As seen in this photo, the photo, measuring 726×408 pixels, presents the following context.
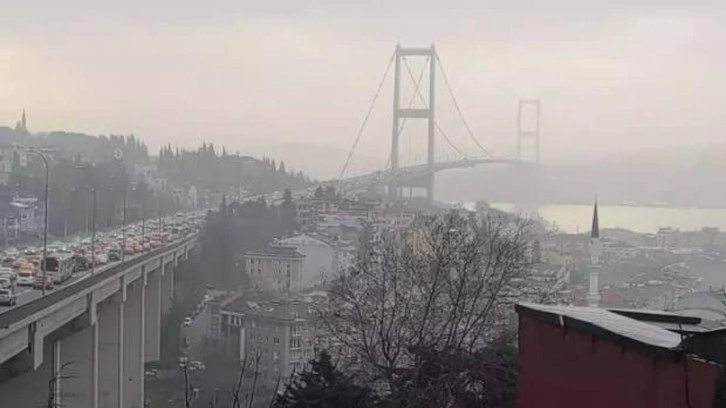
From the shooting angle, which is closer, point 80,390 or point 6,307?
point 6,307

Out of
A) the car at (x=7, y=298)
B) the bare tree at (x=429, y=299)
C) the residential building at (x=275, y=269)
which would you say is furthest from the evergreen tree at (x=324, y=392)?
the residential building at (x=275, y=269)

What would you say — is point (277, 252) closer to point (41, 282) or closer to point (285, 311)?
point (285, 311)

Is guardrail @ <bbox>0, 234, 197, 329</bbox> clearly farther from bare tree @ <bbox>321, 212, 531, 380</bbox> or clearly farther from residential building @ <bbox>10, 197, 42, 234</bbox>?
bare tree @ <bbox>321, 212, 531, 380</bbox>

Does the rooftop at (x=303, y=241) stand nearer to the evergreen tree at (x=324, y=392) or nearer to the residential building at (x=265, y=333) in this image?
the residential building at (x=265, y=333)

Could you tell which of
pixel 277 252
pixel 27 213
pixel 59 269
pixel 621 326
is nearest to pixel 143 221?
pixel 27 213

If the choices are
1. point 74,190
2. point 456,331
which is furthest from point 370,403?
point 74,190

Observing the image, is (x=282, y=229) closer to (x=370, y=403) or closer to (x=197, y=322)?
(x=197, y=322)

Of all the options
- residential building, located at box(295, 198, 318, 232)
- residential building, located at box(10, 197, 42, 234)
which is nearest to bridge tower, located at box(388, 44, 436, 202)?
residential building, located at box(295, 198, 318, 232)
